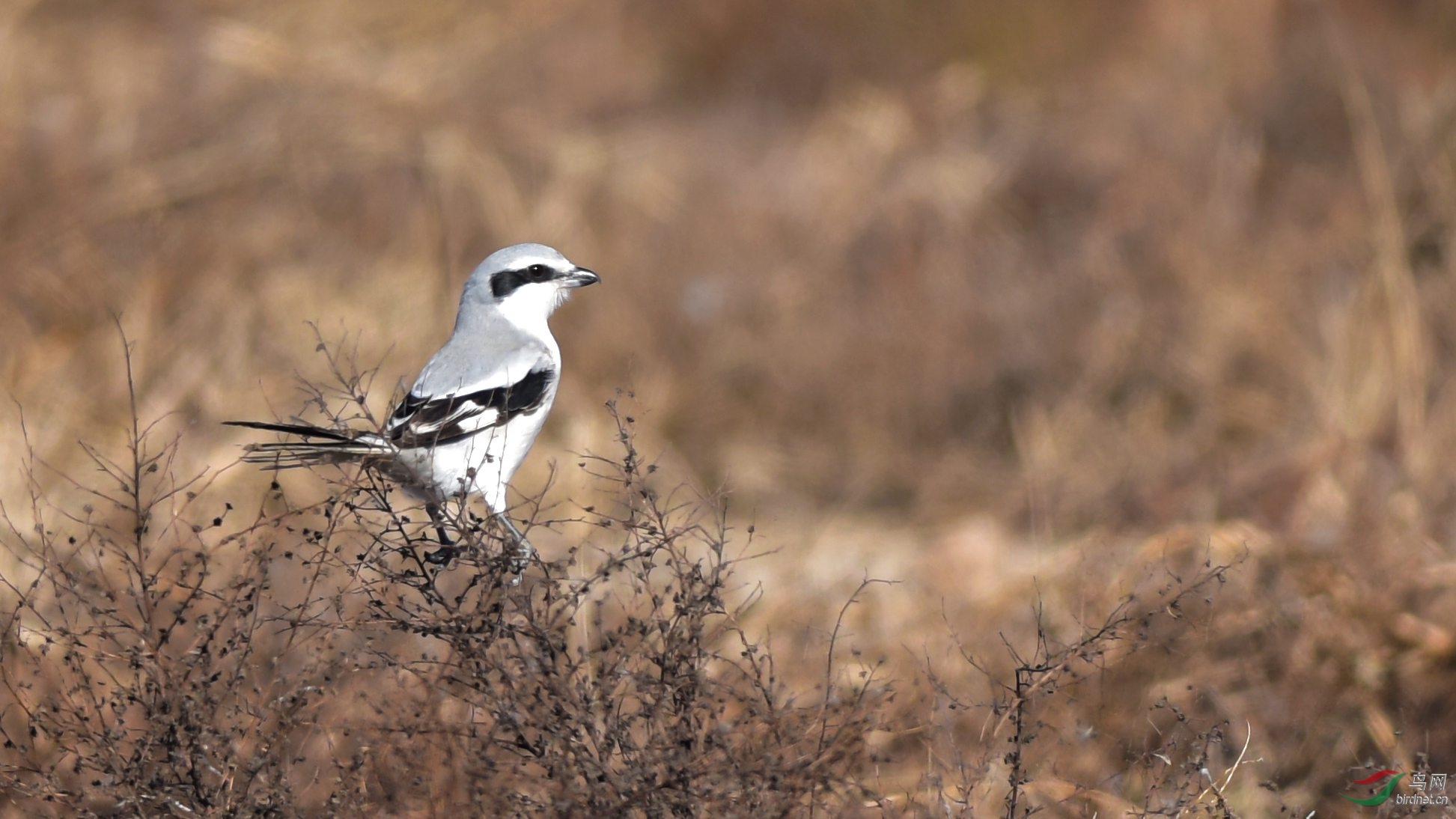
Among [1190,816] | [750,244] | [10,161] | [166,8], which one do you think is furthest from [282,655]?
[166,8]

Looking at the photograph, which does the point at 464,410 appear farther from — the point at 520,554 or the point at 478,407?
the point at 520,554

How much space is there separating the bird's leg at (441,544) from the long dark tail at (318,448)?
0.13 metres

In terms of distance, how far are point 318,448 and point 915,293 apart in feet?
19.7

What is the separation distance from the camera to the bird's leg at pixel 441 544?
8.05 ft

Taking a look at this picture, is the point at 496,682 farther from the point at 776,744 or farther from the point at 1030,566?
the point at 1030,566

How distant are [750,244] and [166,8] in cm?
393

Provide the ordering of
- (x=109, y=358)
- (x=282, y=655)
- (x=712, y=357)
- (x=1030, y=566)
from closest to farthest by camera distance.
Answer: (x=282, y=655) < (x=1030, y=566) < (x=109, y=358) < (x=712, y=357)

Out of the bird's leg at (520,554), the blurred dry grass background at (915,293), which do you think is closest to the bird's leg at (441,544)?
the bird's leg at (520,554)

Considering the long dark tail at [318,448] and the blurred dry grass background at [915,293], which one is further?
the blurred dry grass background at [915,293]

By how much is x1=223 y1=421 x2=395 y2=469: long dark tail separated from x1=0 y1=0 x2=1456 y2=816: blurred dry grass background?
54.0 inches

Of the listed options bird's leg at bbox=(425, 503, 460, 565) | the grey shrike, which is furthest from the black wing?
bird's leg at bbox=(425, 503, 460, 565)

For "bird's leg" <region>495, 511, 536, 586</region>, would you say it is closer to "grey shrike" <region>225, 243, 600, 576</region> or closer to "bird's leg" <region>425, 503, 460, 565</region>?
Result: "grey shrike" <region>225, 243, 600, 576</region>

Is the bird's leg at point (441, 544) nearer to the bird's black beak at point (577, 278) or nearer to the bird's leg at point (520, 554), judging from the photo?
the bird's leg at point (520, 554)

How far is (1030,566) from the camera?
526cm
